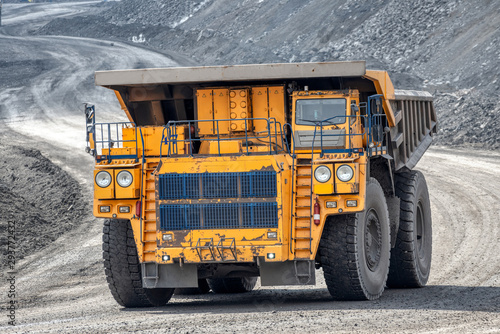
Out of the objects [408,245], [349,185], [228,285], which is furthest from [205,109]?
[408,245]

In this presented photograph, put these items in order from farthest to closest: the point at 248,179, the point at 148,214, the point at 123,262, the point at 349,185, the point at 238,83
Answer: the point at 238,83 < the point at 123,262 < the point at 148,214 < the point at 248,179 < the point at 349,185

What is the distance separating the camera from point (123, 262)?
11.2m

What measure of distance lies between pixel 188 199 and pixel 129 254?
1230 millimetres

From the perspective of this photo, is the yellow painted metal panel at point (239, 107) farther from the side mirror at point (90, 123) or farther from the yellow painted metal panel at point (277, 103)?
the side mirror at point (90, 123)

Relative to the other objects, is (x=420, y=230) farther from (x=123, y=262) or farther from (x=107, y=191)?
(x=107, y=191)

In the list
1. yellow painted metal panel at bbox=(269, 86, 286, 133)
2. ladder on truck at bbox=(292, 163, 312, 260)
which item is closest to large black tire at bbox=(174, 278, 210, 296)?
yellow painted metal panel at bbox=(269, 86, 286, 133)

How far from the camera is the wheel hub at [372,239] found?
36.3 feet

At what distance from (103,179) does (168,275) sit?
1.46 meters

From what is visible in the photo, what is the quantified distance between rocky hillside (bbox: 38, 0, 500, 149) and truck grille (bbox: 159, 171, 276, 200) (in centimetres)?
2053

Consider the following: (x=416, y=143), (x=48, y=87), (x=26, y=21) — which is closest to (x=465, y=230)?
(x=416, y=143)

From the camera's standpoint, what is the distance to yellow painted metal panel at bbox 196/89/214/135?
39.0 ft

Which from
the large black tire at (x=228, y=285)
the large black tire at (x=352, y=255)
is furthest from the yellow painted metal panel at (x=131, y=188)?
the large black tire at (x=228, y=285)

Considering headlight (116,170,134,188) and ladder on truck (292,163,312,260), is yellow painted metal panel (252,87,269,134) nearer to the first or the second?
ladder on truck (292,163,312,260)

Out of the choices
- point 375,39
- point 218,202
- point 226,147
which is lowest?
point 218,202
